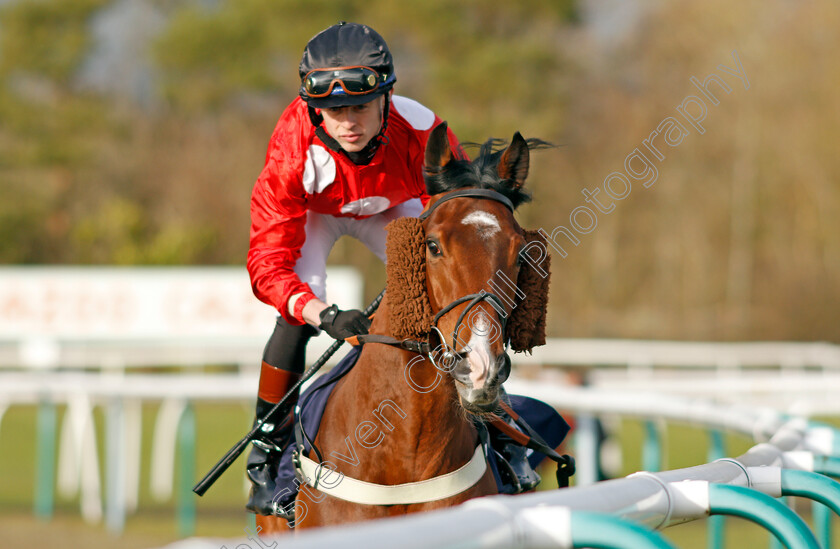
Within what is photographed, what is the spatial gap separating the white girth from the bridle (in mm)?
341

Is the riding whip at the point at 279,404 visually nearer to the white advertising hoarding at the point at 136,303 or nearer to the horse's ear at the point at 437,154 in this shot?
the horse's ear at the point at 437,154

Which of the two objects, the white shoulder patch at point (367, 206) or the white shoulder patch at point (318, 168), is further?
the white shoulder patch at point (367, 206)

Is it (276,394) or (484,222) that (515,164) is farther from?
(276,394)

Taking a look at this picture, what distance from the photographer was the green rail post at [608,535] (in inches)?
54.1

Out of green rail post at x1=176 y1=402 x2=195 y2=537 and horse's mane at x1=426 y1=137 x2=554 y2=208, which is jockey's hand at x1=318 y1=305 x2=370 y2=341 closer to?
horse's mane at x1=426 y1=137 x2=554 y2=208

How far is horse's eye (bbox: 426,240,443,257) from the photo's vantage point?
8.35 ft

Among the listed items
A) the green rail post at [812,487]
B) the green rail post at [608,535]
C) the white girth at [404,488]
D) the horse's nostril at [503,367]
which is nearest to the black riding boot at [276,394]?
the white girth at [404,488]

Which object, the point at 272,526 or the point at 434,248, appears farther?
the point at 272,526

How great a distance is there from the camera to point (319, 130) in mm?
3035

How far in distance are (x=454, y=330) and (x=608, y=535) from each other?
106 cm

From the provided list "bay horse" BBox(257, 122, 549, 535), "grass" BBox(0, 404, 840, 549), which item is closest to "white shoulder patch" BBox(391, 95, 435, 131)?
"bay horse" BBox(257, 122, 549, 535)

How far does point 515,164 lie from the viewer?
2.79m

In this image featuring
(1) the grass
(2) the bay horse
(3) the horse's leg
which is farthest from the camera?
(1) the grass

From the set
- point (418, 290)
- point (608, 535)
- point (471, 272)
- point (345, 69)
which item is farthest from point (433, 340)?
point (608, 535)
